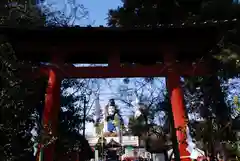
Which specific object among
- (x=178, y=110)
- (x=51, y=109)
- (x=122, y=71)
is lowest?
(x=178, y=110)

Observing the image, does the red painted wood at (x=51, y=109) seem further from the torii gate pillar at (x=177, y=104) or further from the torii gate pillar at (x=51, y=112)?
the torii gate pillar at (x=177, y=104)

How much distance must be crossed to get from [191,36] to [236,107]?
3026 millimetres

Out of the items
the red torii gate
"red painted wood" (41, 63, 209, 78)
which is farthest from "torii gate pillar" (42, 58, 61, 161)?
"red painted wood" (41, 63, 209, 78)

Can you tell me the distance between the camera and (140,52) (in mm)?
9156

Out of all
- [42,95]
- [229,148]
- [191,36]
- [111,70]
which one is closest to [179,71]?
[191,36]

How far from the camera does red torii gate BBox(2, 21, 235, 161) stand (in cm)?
807

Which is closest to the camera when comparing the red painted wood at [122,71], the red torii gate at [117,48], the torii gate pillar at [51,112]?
the torii gate pillar at [51,112]

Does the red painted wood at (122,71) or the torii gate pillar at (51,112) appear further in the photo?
the red painted wood at (122,71)

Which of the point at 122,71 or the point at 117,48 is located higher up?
the point at 117,48

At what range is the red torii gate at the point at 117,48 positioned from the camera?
8070 millimetres

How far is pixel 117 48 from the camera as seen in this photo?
894cm

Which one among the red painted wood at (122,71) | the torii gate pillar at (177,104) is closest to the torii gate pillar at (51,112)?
the red painted wood at (122,71)

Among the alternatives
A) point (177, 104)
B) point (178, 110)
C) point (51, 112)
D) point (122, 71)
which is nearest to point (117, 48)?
point (122, 71)

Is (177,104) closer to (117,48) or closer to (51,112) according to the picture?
(117,48)
